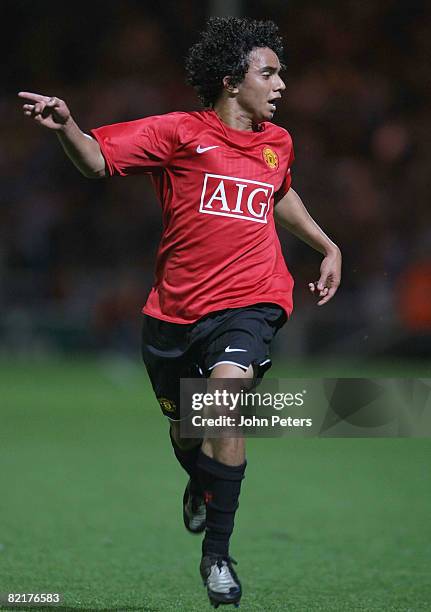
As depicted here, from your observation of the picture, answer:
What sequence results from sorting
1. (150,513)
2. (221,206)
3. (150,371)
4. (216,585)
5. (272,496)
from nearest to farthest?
(216,585) < (221,206) < (150,371) < (150,513) < (272,496)

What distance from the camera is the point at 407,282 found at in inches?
635

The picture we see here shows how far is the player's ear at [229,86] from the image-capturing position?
5406 mm

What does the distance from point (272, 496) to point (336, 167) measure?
10.1 m

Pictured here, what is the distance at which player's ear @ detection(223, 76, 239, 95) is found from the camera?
5.41m

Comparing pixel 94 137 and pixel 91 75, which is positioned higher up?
pixel 94 137

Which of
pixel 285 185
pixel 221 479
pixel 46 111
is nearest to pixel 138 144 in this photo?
A: pixel 46 111

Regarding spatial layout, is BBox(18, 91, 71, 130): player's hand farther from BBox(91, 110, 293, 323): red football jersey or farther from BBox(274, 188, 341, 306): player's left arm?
BBox(274, 188, 341, 306): player's left arm

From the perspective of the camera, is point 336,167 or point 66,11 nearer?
point 336,167

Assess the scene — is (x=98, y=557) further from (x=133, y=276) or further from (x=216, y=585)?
(x=133, y=276)

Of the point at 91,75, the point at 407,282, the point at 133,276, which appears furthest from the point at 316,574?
the point at 91,75

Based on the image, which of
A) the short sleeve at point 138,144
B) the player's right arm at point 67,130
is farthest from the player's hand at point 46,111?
the short sleeve at point 138,144

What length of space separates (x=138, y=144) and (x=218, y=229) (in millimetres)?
500

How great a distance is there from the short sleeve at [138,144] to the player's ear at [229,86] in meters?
0.31

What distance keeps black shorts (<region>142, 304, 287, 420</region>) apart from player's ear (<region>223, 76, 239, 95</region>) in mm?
957
